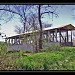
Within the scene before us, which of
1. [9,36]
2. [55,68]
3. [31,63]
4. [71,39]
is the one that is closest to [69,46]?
[71,39]

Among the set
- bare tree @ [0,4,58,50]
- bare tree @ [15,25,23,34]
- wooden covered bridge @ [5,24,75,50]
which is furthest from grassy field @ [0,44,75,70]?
bare tree @ [15,25,23,34]

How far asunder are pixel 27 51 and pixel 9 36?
0.40 m

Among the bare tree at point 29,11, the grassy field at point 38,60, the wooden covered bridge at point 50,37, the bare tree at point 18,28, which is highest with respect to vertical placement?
the bare tree at point 29,11

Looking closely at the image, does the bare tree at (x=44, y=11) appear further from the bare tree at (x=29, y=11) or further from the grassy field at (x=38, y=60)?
the grassy field at (x=38, y=60)

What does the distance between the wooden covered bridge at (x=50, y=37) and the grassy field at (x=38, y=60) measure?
108 mm

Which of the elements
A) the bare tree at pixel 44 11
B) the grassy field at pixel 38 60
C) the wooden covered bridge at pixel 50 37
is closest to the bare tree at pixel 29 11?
the bare tree at pixel 44 11

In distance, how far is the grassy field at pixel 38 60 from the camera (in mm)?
3492

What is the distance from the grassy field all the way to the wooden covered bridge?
0.11m

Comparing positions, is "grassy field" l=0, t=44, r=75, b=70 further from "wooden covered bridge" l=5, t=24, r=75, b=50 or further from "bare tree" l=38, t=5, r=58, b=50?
"bare tree" l=38, t=5, r=58, b=50

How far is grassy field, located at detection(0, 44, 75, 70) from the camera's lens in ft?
11.5

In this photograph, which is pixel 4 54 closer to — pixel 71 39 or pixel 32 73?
pixel 32 73

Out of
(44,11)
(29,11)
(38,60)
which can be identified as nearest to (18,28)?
(29,11)

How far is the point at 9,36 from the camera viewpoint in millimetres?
3553

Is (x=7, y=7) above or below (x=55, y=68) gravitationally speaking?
above
